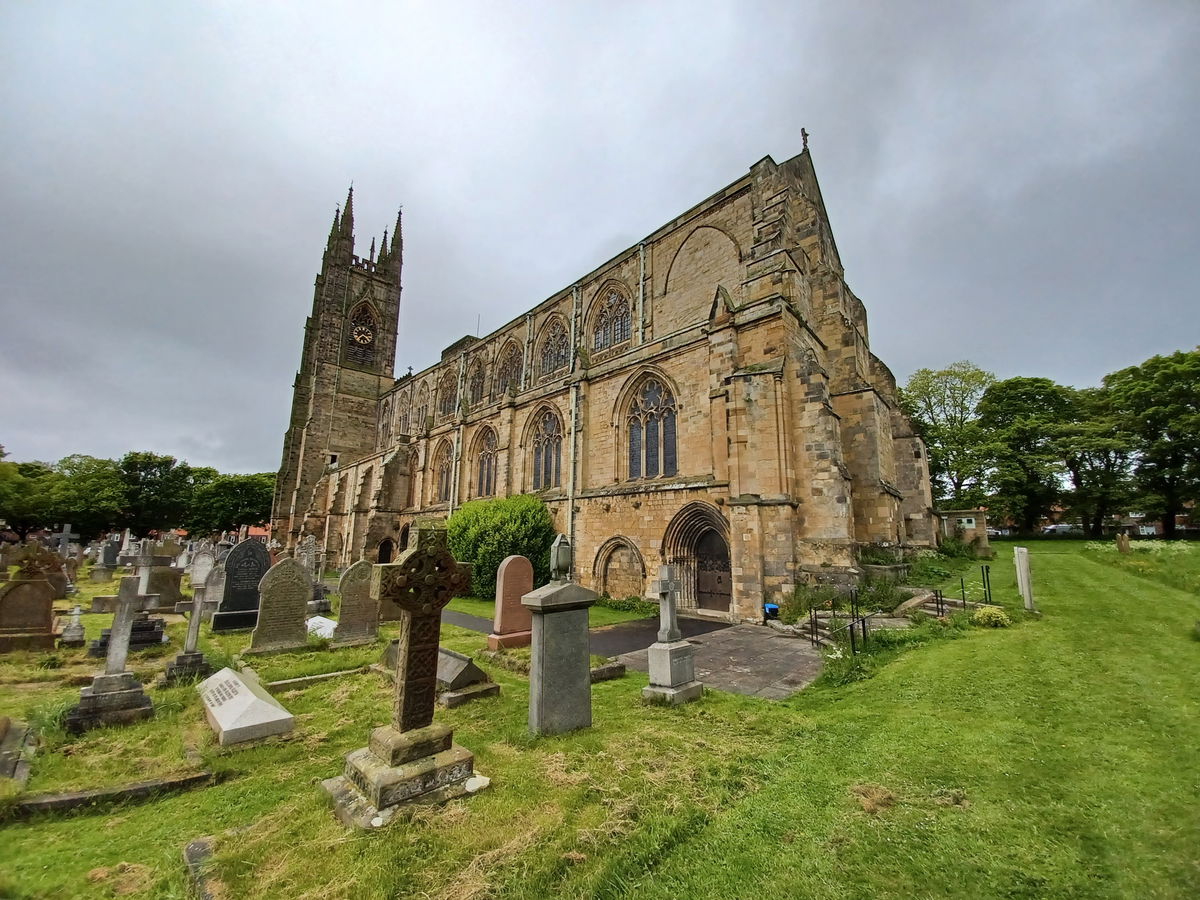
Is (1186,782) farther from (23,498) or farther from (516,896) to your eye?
(23,498)

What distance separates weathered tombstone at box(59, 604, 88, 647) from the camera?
27.2ft

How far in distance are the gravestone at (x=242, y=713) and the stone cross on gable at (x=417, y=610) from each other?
1939 millimetres

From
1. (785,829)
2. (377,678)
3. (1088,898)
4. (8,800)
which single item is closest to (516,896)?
(785,829)

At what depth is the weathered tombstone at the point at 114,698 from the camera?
4.79 m

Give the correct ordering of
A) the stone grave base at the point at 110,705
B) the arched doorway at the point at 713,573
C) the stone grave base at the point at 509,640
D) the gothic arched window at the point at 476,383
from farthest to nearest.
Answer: the gothic arched window at the point at 476,383 < the arched doorway at the point at 713,573 < the stone grave base at the point at 509,640 < the stone grave base at the point at 110,705

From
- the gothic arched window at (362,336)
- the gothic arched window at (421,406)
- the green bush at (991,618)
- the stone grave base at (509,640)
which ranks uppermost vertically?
the gothic arched window at (362,336)

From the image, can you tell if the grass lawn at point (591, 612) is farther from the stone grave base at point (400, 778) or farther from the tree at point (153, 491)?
the tree at point (153, 491)

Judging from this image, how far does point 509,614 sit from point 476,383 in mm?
22164

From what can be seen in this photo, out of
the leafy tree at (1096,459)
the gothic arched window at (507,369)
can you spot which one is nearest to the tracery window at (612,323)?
the gothic arched window at (507,369)

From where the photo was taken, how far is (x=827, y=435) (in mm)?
11547

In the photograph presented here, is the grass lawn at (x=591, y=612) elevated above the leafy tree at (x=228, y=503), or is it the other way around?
the leafy tree at (x=228, y=503)

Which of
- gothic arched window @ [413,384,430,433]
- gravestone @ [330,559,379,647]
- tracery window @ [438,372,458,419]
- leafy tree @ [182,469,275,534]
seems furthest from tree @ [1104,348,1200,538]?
leafy tree @ [182,469,275,534]

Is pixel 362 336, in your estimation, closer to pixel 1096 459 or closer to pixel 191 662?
pixel 191 662

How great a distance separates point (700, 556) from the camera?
13.6m
